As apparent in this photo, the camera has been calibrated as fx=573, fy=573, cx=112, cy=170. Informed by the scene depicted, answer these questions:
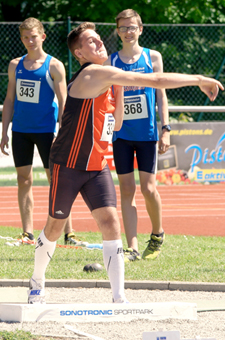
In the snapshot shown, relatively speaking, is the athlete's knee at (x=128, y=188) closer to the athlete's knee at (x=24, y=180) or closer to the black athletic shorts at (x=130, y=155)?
the black athletic shorts at (x=130, y=155)

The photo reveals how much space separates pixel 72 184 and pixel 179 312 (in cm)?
117

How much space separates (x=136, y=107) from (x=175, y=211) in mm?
4930

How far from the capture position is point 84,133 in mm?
4082

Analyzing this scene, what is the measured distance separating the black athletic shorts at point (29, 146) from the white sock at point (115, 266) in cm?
268

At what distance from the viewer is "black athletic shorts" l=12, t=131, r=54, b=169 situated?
6.65 metres

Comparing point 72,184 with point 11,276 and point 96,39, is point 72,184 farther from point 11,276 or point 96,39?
point 11,276

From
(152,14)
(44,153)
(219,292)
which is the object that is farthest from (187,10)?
(219,292)

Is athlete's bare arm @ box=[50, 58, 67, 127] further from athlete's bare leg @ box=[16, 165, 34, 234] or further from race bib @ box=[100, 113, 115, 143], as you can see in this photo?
race bib @ box=[100, 113, 115, 143]

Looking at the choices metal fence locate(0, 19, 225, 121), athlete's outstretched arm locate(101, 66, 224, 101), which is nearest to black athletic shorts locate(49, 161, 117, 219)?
athlete's outstretched arm locate(101, 66, 224, 101)

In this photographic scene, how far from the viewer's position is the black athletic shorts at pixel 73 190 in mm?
4129

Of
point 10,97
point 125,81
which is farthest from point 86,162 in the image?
point 10,97

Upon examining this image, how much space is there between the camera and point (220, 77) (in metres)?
16.7

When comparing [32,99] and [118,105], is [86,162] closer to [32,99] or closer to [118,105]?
[118,105]

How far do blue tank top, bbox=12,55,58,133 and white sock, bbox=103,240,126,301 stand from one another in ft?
9.19
